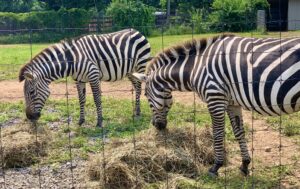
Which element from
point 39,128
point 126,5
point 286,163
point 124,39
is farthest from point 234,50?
point 126,5

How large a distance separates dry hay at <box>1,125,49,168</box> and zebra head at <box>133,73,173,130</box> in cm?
181

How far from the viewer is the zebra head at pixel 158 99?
6.91m

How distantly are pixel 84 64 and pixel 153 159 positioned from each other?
367cm

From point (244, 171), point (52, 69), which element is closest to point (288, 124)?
point (244, 171)

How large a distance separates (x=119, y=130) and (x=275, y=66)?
155 inches

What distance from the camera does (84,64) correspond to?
30.0 feet

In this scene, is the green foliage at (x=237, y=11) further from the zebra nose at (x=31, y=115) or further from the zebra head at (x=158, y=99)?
the zebra head at (x=158, y=99)

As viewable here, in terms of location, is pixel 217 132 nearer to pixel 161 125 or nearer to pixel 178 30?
pixel 161 125

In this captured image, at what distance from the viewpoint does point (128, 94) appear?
465 inches

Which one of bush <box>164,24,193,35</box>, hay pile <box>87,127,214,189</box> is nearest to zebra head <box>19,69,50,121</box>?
hay pile <box>87,127,214,189</box>

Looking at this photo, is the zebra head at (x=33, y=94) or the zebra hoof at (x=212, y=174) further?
the zebra head at (x=33, y=94)

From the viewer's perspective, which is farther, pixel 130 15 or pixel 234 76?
pixel 130 15

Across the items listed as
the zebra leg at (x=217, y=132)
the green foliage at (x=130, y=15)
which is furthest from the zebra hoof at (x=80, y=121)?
the green foliage at (x=130, y=15)

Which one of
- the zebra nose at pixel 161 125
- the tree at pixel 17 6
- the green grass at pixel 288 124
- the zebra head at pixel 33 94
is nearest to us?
the zebra nose at pixel 161 125
